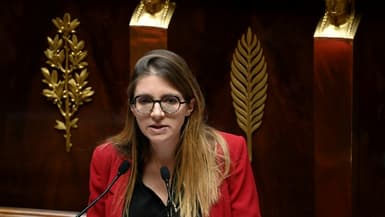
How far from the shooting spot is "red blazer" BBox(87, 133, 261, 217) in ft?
4.32

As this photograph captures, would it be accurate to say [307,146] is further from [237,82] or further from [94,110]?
[94,110]

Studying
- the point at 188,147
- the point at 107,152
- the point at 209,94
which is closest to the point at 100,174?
the point at 107,152

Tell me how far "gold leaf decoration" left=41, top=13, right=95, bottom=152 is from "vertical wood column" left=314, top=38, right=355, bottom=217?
1.60ft

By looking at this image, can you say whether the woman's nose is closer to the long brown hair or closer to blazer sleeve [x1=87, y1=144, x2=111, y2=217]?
the long brown hair

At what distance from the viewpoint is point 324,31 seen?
1.61 m

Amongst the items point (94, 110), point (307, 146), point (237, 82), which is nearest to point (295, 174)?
point (307, 146)

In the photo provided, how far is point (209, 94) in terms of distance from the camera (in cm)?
177

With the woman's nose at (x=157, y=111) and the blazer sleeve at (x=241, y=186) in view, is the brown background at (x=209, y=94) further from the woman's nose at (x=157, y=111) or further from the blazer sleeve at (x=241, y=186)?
the woman's nose at (x=157, y=111)

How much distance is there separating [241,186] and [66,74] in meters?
0.67

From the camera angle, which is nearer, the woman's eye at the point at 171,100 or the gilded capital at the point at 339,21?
the woman's eye at the point at 171,100

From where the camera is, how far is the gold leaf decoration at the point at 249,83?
68.1 inches

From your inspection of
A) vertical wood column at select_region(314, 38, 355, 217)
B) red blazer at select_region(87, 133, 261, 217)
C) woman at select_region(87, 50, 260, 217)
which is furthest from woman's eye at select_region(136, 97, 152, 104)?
vertical wood column at select_region(314, 38, 355, 217)

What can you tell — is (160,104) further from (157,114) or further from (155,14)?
(155,14)

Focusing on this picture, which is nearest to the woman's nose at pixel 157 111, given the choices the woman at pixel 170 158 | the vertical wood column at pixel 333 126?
the woman at pixel 170 158
